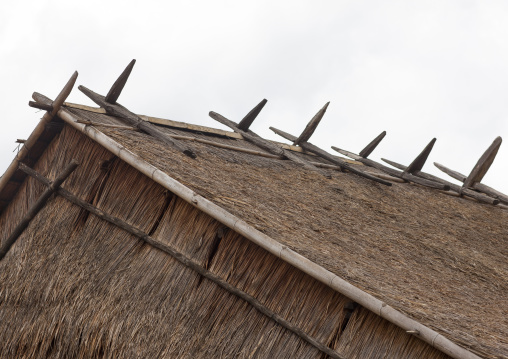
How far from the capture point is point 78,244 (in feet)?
19.7

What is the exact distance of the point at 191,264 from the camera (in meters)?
5.32

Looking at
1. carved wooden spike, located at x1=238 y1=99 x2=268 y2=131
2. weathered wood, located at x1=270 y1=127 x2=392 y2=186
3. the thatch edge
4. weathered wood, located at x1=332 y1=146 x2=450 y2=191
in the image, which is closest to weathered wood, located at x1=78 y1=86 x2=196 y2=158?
the thatch edge

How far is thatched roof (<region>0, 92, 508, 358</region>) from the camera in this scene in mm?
4703

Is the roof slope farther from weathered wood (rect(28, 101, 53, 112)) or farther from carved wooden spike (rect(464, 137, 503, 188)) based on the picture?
carved wooden spike (rect(464, 137, 503, 188))

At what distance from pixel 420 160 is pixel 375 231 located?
3.93 m

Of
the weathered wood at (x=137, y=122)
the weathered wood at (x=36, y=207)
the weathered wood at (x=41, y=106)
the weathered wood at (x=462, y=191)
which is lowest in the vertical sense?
the weathered wood at (x=36, y=207)

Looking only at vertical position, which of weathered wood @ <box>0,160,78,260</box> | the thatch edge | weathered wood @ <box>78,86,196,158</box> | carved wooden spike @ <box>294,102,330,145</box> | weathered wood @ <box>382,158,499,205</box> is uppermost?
weathered wood @ <box>382,158,499,205</box>

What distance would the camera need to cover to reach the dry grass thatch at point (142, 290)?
187 inches

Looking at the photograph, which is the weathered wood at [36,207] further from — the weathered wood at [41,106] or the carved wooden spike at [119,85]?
the carved wooden spike at [119,85]

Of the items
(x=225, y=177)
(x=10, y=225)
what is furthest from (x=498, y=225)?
(x=10, y=225)

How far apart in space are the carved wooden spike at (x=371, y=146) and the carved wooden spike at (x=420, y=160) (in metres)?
0.74

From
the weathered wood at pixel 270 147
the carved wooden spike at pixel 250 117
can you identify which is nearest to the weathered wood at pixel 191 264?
the weathered wood at pixel 270 147

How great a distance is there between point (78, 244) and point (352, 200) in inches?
111

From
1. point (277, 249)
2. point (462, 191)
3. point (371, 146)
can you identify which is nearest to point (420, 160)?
point (462, 191)
